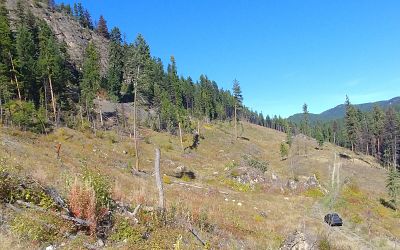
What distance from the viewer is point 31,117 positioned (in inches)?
1769

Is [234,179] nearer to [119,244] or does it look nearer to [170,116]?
[119,244]

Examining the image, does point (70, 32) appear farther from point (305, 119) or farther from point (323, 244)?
point (323, 244)

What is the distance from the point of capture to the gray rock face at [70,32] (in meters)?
113

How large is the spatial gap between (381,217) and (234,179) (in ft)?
45.9

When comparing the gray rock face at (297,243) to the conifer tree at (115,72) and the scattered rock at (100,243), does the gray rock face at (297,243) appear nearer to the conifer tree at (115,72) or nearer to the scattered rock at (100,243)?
the scattered rock at (100,243)

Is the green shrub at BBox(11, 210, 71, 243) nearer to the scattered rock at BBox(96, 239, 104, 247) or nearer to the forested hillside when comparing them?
the scattered rock at BBox(96, 239, 104, 247)

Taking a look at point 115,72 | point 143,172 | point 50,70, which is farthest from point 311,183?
point 115,72

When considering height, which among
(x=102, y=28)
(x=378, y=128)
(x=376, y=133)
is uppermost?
(x=102, y=28)

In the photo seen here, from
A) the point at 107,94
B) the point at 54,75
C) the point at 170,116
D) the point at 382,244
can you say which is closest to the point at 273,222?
the point at 382,244

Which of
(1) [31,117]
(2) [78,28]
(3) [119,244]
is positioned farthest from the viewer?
(2) [78,28]

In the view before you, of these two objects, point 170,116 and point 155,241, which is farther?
point 170,116

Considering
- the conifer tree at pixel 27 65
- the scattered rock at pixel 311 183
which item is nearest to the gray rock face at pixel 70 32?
the conifer tree at pixel 27 65

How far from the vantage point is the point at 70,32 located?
12331cm

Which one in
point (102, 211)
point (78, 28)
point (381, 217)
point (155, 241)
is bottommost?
point (381, 217)
